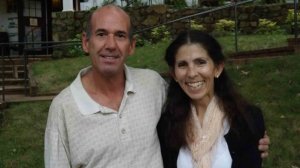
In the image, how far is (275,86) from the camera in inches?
312

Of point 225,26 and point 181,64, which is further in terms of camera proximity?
point 225,26

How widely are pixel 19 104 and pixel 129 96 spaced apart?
20.7 ft

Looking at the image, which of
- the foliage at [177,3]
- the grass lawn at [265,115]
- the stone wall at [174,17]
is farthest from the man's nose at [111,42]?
the foliage at [177,3]

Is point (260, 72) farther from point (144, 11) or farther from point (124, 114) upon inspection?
point (144, 11)

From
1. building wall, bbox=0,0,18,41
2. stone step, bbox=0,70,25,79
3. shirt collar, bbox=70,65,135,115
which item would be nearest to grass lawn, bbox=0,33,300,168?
stone step, bbox=0,70,25,79

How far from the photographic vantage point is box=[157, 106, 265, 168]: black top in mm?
2926

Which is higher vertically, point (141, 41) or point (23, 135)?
point (141, 41)

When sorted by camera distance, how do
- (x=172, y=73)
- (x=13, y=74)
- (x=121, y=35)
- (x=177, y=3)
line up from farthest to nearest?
(x=177, y=3) → (x=13, y=74) → (x=172, y=73) → (x=121, y=35)

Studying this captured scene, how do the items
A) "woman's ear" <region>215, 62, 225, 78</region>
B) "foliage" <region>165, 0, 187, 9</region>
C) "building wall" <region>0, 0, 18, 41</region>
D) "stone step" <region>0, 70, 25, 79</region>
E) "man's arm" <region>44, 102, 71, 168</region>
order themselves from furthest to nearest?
"building wall" <region>0, 0, 18, 41</region> → "foliage" <region>165, 0, 187, 9</region> → "stone step" <region>0, 70, 25, 79</region> → "woman's ear" <region>215, 62, 225, 78</region> → "man's arm" <region>44, 102, 71, 168</region>

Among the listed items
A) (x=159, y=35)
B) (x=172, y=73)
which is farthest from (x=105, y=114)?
(x=159, y=35)

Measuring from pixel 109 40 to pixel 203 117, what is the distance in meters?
0.67

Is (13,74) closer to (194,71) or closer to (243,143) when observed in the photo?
(194,71)

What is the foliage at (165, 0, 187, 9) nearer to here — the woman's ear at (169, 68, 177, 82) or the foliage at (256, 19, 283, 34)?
the foliage at (256, 19, 283, 34)

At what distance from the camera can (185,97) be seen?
10.3 feet
